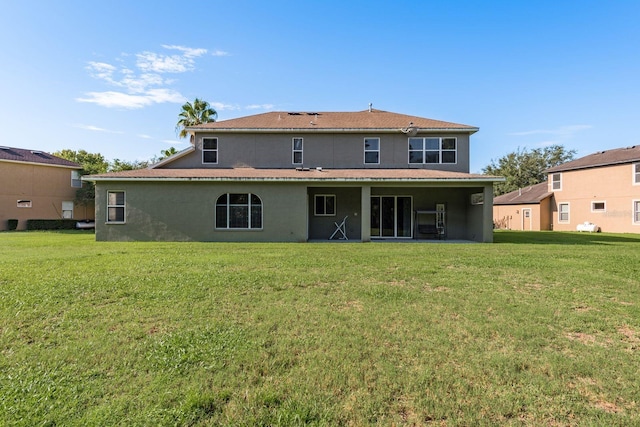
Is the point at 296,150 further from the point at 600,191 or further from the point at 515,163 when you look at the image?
the point at 515,163

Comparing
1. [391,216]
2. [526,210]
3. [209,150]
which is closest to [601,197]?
[526,210]

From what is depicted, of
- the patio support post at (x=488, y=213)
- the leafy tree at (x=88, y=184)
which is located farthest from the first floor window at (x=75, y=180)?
the patio support post at (x=488, y=213)

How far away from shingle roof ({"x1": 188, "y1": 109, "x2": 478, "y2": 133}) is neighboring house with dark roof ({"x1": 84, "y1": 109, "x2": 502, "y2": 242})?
69 millimetres

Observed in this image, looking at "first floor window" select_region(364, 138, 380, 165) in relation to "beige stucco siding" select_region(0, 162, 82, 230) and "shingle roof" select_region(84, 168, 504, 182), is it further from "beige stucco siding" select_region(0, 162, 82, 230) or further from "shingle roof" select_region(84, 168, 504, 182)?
"beige stucco siding" select_region(0, 162, 82, 230)

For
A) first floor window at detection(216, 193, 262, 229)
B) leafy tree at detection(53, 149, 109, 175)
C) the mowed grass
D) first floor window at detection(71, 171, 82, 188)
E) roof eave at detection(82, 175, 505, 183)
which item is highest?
leafy tree at detection(53, 149, 109, 175)

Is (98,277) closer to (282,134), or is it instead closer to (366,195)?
(366,195)

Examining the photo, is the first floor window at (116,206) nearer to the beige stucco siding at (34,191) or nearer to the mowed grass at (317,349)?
the mowed grass at (317,349)

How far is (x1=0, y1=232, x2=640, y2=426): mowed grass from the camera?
2613 mm

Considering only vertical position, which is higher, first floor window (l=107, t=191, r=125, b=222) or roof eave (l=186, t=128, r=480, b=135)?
roof eave (l=186, t=128, r=480, b=135)

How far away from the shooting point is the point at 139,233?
1504 cm

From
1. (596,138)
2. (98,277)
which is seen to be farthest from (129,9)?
(596,138)

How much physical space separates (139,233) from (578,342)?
1558cm

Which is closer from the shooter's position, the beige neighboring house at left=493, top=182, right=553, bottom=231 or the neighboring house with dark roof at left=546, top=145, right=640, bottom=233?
the neighboring house with dark roof at left=546, top=145, right=640, bottom=233

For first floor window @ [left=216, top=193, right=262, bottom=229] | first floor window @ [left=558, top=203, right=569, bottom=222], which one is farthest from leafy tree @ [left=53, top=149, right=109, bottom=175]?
first floor window @ [left=558, top=203, right=569, bottom=222]
